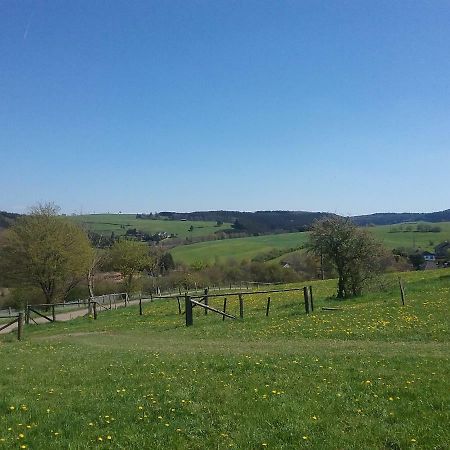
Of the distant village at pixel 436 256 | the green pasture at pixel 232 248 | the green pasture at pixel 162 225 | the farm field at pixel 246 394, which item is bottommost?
the distant village at pixel 436 256

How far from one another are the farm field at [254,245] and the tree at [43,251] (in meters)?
50.2

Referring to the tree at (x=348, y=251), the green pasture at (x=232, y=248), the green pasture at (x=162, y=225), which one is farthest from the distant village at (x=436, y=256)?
the tree at (x=348, y=251)

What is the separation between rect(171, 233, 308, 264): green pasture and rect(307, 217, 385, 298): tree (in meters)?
70.9

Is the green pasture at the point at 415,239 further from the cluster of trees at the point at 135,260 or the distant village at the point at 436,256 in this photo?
the cluster of trees at the point at 135,260

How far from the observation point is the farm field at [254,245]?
112775 mm

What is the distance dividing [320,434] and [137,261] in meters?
72.1

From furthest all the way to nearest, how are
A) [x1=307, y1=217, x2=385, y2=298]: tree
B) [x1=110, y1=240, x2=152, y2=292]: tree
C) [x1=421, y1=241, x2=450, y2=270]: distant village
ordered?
[x1=421, y1=241, x2=450, y2=270]: distant village
[x1=110, y1=240, x2=152, y2=292]: tree
[x1=307, y1=217, x2=385, y2=298]: tree

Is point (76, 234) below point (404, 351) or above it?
above

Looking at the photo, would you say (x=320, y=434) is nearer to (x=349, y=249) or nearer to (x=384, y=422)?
(x=384, y=422)

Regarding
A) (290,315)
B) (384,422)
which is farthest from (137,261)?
(384,422)

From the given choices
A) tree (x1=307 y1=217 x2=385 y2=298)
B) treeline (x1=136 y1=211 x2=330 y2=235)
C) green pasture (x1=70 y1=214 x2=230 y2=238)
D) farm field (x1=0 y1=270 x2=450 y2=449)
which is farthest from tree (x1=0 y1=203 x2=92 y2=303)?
treeline (x1=136 y1=211 x2=330 y2=235)

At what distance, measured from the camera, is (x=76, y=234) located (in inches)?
2266

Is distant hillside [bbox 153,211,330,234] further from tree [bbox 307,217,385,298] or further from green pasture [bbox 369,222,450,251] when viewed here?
tree [bbox 307,217,385,298]

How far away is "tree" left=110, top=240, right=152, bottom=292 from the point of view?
7838cm
